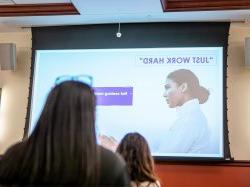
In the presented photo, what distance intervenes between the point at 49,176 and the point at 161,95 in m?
3.23

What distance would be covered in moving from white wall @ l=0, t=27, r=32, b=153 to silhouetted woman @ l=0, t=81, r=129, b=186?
144 inches

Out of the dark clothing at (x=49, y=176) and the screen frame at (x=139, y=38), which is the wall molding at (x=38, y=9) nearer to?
the screen frame at (x=139, y=38)

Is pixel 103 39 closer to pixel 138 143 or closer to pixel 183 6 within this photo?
pixel 183 6

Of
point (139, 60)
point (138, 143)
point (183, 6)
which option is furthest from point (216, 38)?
point (138, 143)

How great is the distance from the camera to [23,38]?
16.5 ft

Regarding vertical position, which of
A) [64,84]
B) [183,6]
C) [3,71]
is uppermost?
[183,6]

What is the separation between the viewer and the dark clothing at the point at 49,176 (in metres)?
1.24

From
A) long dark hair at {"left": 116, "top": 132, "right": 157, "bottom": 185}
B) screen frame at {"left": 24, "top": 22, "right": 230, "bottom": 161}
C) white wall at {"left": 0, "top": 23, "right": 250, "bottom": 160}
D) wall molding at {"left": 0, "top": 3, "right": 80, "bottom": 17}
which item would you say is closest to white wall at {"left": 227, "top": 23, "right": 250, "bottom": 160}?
white wall at {"left": 0, "top": 23, "right": 250, "bottom": 160}

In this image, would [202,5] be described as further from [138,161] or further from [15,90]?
A: [15,90]

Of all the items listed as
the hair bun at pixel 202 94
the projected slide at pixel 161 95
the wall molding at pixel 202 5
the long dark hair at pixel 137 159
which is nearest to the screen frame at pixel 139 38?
the projected slide at pixel 161 95

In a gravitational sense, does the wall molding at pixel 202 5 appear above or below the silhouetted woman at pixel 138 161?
above

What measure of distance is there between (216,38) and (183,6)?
515 millimetres

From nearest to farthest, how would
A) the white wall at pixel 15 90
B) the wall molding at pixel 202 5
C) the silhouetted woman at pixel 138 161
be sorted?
the silhouetted woman at pixel 138 161
the wall molding at pixel 202 5
the white wall at pixel 15 90

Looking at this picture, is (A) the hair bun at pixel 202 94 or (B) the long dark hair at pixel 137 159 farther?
(A) the hair bun at pixel 202 94
